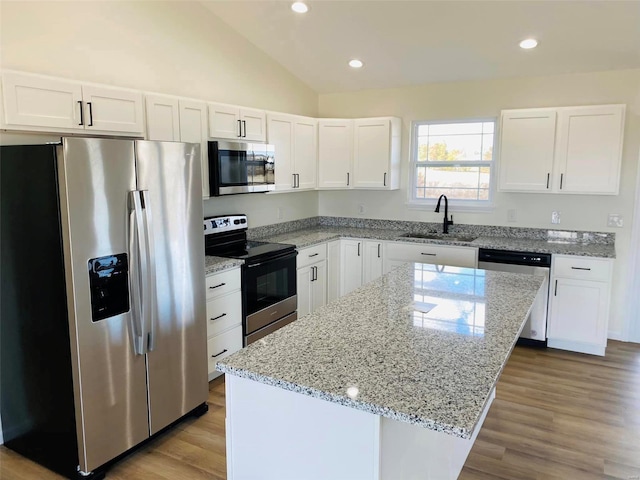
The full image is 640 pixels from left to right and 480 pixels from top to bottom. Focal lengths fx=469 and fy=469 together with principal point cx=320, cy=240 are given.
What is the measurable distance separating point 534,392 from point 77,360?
2999 mm

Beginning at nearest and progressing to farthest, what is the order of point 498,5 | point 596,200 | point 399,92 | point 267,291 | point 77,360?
point 77,360 → point 498,5 → point 267,291 → point 596,200 → point 399,92

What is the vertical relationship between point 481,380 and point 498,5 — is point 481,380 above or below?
below

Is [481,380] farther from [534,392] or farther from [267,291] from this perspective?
[267,291]

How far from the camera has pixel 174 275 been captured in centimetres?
275

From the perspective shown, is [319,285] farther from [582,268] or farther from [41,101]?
[41,101]

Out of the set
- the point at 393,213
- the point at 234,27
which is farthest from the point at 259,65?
the point at 393,213

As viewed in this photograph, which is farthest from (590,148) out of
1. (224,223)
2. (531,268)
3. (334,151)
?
(224,223)

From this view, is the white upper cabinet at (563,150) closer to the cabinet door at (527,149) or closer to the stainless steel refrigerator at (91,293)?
the cabinet door at (527,149)

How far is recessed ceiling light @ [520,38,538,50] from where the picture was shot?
375cm

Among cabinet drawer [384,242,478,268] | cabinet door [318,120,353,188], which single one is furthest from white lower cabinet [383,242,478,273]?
cabinet door [318,120,353,188]

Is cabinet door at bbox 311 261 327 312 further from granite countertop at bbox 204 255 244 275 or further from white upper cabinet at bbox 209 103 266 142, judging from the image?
white upper cabinet at bbox 209 103 266 142

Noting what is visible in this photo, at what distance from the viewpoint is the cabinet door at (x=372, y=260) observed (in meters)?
4.88

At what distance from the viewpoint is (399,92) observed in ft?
16.7

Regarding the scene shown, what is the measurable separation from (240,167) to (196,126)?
1.60 feet
